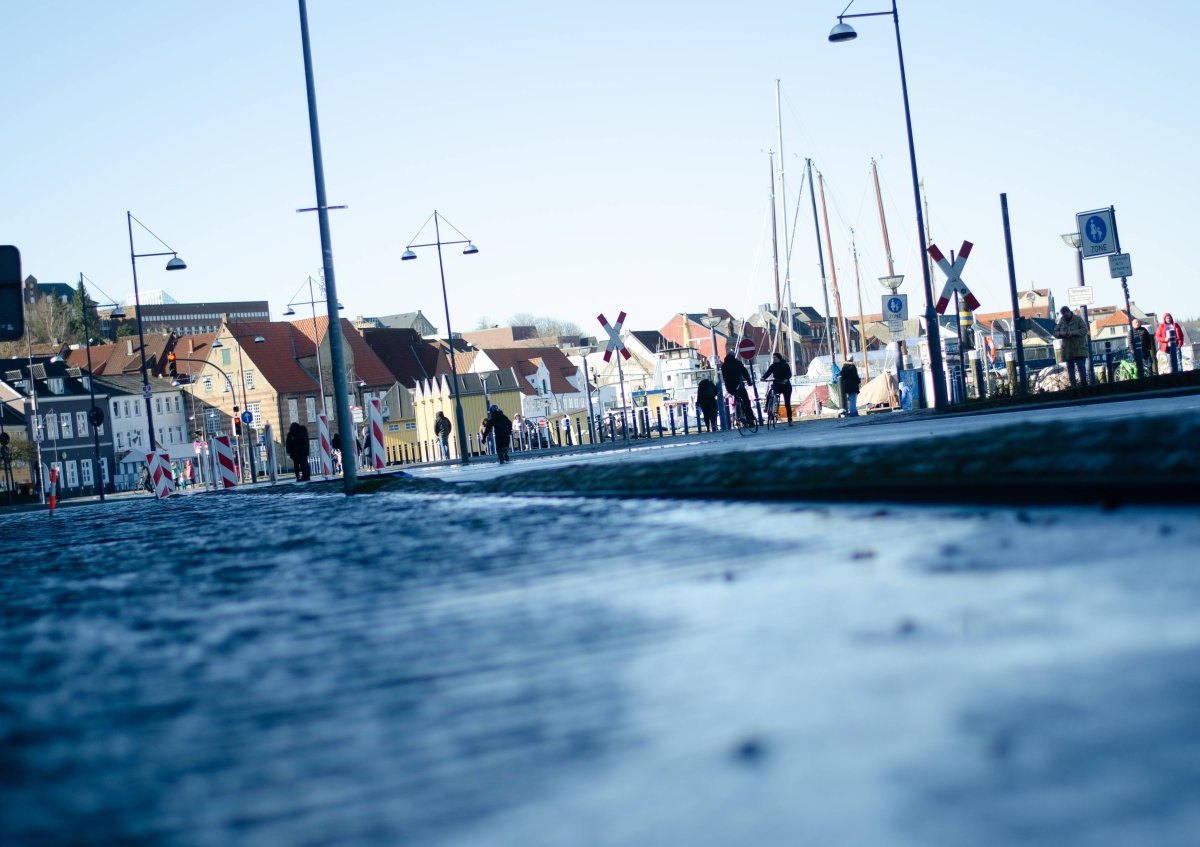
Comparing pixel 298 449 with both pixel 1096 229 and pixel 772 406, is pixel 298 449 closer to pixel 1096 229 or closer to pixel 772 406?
pixel 772 406

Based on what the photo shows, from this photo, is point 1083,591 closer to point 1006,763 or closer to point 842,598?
point 842,598

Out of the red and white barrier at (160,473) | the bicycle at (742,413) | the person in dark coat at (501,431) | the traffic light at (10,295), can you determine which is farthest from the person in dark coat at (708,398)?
the traffic light at (10,295)

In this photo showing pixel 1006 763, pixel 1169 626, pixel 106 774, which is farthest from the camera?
pixel 1169 626

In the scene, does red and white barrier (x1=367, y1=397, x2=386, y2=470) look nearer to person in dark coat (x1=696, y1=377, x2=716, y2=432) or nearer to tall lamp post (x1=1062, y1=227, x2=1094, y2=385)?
person in dark coat (x1=696, y1=377, x2=716, y2=432)

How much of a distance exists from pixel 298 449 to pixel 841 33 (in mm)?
17827

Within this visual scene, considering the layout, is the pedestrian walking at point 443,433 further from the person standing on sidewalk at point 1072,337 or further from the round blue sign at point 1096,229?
the round blue sign at point 1096,229

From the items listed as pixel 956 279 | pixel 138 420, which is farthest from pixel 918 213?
pixel 138 420

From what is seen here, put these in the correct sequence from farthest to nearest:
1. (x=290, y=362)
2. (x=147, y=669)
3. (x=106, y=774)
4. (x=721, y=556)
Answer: (x=290, y=362)
(x=721, y=556)
(x=147, y=669)
(x=106, y=774)

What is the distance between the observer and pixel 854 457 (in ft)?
27.6

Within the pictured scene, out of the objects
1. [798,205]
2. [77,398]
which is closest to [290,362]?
[77,398]

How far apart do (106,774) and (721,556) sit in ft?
9.36

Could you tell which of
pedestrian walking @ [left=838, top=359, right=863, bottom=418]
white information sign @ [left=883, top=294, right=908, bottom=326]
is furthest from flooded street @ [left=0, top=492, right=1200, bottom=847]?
pedestrian walking @ [left=838, top=359, right=863, bottom=418]

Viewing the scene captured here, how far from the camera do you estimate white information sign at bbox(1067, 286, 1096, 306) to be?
31.6 metres

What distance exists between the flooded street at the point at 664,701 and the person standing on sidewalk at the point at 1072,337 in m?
27.3
